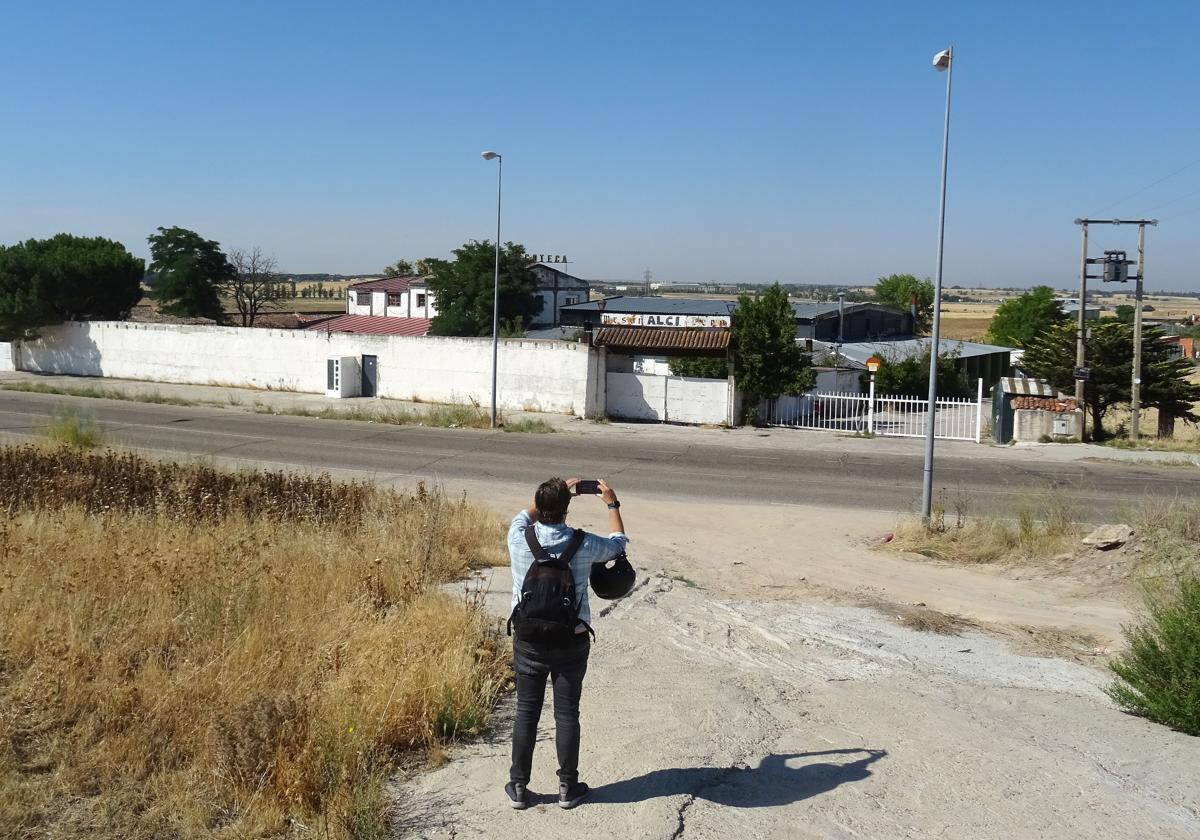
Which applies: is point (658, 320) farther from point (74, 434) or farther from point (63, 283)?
point (74, 434)

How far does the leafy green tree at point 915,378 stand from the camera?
40.5 meters

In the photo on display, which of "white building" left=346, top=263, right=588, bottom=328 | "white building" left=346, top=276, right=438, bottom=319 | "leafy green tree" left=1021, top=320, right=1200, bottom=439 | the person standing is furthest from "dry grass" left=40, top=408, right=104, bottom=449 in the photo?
"white building" left=346, top=276, right=438, bottom=319

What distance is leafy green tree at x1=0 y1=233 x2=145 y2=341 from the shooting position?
38.3 metres

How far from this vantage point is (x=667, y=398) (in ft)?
98.3

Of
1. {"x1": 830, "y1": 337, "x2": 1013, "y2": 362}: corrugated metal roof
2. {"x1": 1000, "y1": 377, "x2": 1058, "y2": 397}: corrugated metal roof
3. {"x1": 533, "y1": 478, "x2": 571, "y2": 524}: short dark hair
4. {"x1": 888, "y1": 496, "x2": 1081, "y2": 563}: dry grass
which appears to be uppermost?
{"x1": 830, "y1": 337, "x2": 1013, "y2": 362}: corrugated metal roof

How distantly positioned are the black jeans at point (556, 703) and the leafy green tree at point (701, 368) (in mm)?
26477

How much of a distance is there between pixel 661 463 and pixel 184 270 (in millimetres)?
38647

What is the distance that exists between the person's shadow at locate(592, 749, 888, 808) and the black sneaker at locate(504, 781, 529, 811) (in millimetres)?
370

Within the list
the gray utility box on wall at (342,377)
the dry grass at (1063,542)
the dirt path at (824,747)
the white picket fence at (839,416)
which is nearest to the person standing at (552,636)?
the dirt path at (824,747)

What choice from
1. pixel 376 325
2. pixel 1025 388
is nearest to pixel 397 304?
pixel 376 325

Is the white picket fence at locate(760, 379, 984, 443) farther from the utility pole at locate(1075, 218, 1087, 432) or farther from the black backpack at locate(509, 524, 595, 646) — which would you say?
the black backpack at locate(509, 524, 595, 646)

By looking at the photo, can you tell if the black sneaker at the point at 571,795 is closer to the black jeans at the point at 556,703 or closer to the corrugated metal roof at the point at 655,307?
the black jeans at the point at 556,703

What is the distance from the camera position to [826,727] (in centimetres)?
681

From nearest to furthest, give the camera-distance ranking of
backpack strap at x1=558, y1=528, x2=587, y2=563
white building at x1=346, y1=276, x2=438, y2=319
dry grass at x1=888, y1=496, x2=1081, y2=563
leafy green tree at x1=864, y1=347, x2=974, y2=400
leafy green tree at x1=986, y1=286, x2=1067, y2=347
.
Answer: backpack strap at x1=558, y1=528, x2=587, y2=563
dry grass at x1=888, y1=496, x2=1081, y2=563
leafy green tree at x1=864, y1=347, x2=974, y2=400
white building at x1=346, y1=276, x2=438, y2=319
leafy green tree at x1=986, y1=286, x2=1067, y2=347
